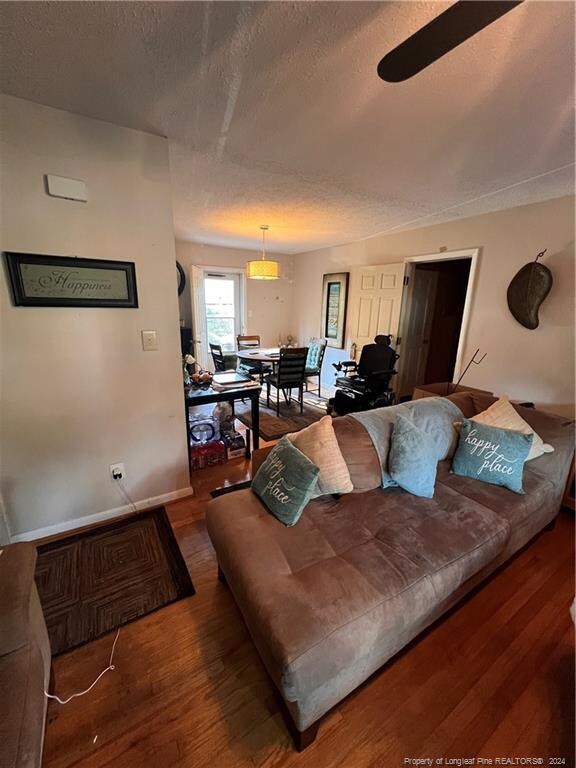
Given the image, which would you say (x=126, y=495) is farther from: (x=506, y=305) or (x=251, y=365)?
(x=506, y=305)

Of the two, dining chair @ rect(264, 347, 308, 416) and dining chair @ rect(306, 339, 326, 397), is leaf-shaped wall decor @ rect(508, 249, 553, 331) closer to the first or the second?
dining chair @ rect(264, 347, 308, 416)

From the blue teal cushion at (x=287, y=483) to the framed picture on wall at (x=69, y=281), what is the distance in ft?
4.38

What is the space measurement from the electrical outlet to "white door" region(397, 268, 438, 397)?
3578 millimetres

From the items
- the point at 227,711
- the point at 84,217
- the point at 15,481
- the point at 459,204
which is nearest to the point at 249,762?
the point at 227,711

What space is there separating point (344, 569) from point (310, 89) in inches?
82.2

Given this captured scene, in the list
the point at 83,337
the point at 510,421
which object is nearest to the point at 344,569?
the point at 510,421

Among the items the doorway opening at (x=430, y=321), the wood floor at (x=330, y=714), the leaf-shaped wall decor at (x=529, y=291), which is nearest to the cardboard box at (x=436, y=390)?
the leaf-shaped wall decor at (x=529, y=291)

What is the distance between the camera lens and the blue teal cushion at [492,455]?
1.71m

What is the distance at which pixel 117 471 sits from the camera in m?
2.04

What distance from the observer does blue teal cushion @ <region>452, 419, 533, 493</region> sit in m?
1.71

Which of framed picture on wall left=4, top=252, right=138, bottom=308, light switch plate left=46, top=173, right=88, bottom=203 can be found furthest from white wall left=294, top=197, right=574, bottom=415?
light switch plate left=46, top=173, right=88, bottom=203

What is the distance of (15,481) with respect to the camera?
1753 millimetres

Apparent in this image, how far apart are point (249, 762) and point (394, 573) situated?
0.77 m

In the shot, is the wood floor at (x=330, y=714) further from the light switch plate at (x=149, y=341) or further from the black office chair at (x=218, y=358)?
the black office chair at (x=218, y=358)
